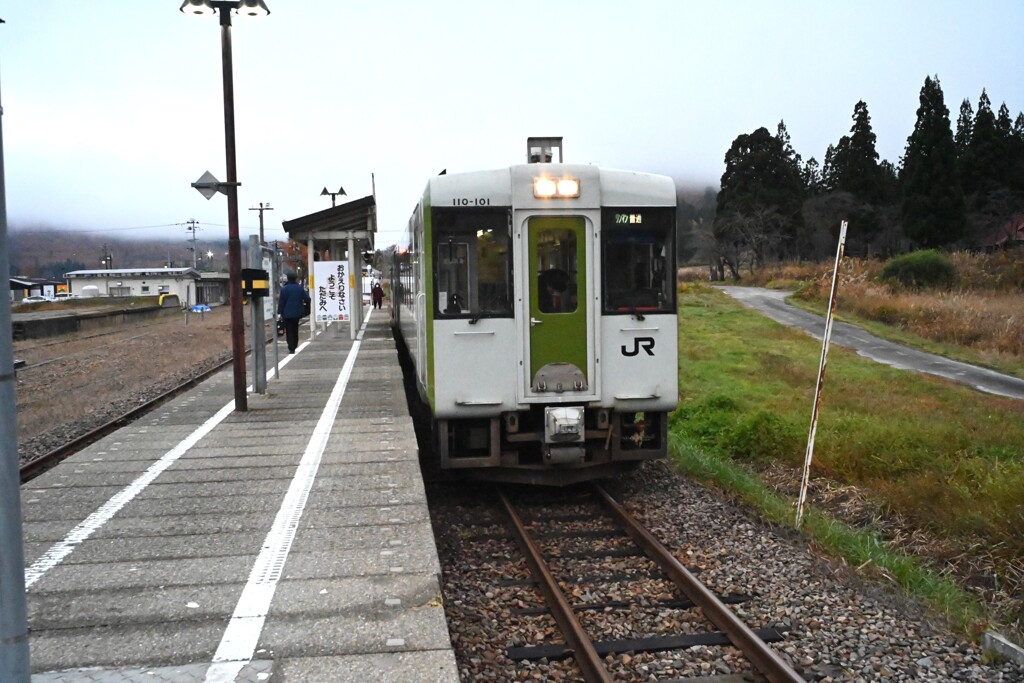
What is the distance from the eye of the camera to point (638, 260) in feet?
27.5

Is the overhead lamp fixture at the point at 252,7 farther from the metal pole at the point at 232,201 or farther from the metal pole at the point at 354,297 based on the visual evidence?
the metal pole at the point at 354,297

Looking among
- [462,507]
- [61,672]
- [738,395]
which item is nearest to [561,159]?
[462,507]

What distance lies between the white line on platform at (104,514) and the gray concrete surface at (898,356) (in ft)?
44.0

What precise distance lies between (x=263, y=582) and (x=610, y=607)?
88.1 inches

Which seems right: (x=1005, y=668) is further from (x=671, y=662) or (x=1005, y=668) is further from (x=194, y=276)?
(x=194, y=276)

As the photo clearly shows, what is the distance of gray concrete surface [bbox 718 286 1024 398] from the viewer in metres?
17.0

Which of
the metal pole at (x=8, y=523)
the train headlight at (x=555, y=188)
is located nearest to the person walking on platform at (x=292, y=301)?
the train headlight at (x=555, y=188)

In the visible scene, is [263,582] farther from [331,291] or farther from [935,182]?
[935,182]

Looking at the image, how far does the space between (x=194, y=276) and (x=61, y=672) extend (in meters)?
79.8

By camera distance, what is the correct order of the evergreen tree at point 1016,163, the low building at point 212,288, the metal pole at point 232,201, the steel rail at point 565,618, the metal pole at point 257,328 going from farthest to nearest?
1. the low building at point 212,288
2. the evergreen tree at point 1016,163
3. the metal pole at point 257,328
4. the metal pole at point 232,201
5. the steel rail at point 565,618

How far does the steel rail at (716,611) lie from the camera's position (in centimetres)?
473

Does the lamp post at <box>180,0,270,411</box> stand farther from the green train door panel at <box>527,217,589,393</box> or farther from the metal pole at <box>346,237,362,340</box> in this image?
the metal pole at <box>346,237,362,340</box>

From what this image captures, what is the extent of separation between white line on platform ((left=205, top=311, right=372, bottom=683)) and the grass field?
13.2 ft

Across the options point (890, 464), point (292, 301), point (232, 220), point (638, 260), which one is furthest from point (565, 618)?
point (292, 301)
